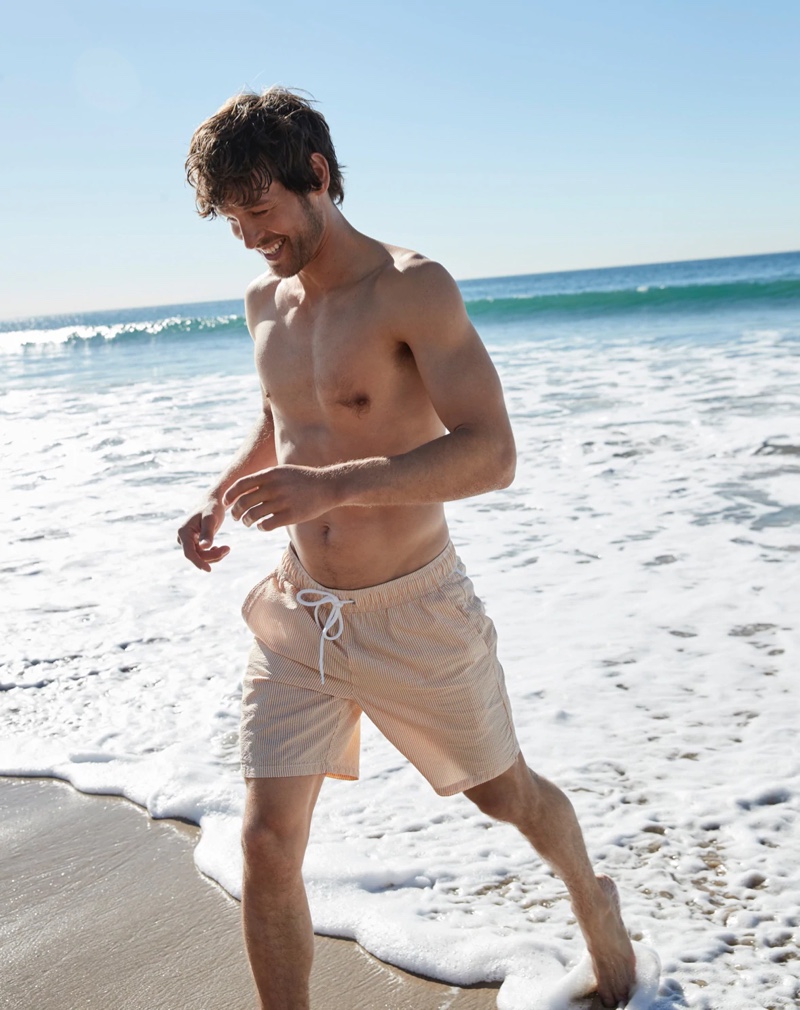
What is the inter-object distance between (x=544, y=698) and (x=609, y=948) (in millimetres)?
1811

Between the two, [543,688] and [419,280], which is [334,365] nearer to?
[419,280]

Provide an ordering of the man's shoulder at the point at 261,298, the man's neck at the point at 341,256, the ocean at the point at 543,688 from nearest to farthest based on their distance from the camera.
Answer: the man's neck at the point at 341,256 → the man's shoulder at the point at 261,298 → the ocean at the point at 543,688

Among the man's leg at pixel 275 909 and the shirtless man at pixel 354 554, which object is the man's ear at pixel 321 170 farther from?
the man's leg at pixel 275 909

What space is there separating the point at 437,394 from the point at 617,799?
1847 mm

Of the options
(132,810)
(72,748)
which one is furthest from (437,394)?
(72,748)

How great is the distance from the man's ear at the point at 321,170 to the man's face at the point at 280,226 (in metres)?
0.05

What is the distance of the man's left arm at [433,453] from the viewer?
198cm

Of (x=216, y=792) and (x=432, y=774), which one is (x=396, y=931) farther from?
(x=216, y=792)

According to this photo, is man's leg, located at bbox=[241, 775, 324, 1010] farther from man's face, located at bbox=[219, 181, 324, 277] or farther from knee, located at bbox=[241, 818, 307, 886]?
man's face, located at bbox=[219, 181, 324, 277]

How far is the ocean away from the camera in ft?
9.36

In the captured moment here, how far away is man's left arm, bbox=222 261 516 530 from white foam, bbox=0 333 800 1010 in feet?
4.21

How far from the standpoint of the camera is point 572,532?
21.4 feet

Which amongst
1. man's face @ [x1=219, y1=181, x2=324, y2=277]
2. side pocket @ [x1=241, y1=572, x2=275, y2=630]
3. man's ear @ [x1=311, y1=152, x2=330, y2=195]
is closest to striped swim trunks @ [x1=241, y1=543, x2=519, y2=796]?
side pocket @ [x1=241, y1=572, x2=275, y2=630]

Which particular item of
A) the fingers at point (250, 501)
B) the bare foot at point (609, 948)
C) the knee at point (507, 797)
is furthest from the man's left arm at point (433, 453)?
the bare foot at point (609, 948)
